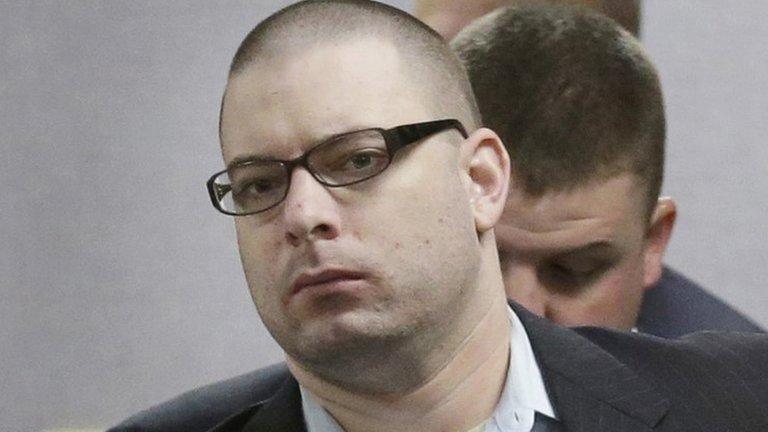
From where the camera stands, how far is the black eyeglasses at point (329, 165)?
1650 mm

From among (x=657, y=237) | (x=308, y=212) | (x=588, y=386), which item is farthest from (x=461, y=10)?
(x=308, y=212)

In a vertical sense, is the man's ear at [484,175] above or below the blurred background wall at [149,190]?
above

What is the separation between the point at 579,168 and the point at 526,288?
0.17 meters

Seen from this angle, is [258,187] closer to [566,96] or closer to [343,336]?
[343,336]

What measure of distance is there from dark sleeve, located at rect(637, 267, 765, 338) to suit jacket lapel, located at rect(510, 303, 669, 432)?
0.45 metres

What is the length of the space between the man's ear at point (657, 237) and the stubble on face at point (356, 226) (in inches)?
21.2

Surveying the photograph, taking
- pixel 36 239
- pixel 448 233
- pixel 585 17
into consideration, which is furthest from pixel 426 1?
pixel 36 239

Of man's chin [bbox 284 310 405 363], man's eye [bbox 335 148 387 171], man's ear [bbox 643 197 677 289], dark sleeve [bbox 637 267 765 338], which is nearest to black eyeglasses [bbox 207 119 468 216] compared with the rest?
man's eye [bbox 335 148 387 171]

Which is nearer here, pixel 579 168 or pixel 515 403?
pixel 515 403

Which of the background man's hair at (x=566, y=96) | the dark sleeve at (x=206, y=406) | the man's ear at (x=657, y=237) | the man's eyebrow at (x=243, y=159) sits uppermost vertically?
the man's eyebrow at (x=243, y=159)

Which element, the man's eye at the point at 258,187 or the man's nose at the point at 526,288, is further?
the man's nose at the point at 526,288

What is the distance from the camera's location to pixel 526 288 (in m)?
2.08

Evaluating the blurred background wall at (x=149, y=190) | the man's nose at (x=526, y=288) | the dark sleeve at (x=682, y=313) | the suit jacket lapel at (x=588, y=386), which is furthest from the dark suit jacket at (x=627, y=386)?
the blurred background wall at (x=149, y=190)

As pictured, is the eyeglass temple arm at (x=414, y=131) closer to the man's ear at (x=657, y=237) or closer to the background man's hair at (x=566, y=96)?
the background man's hair at (x=566, y=96)
